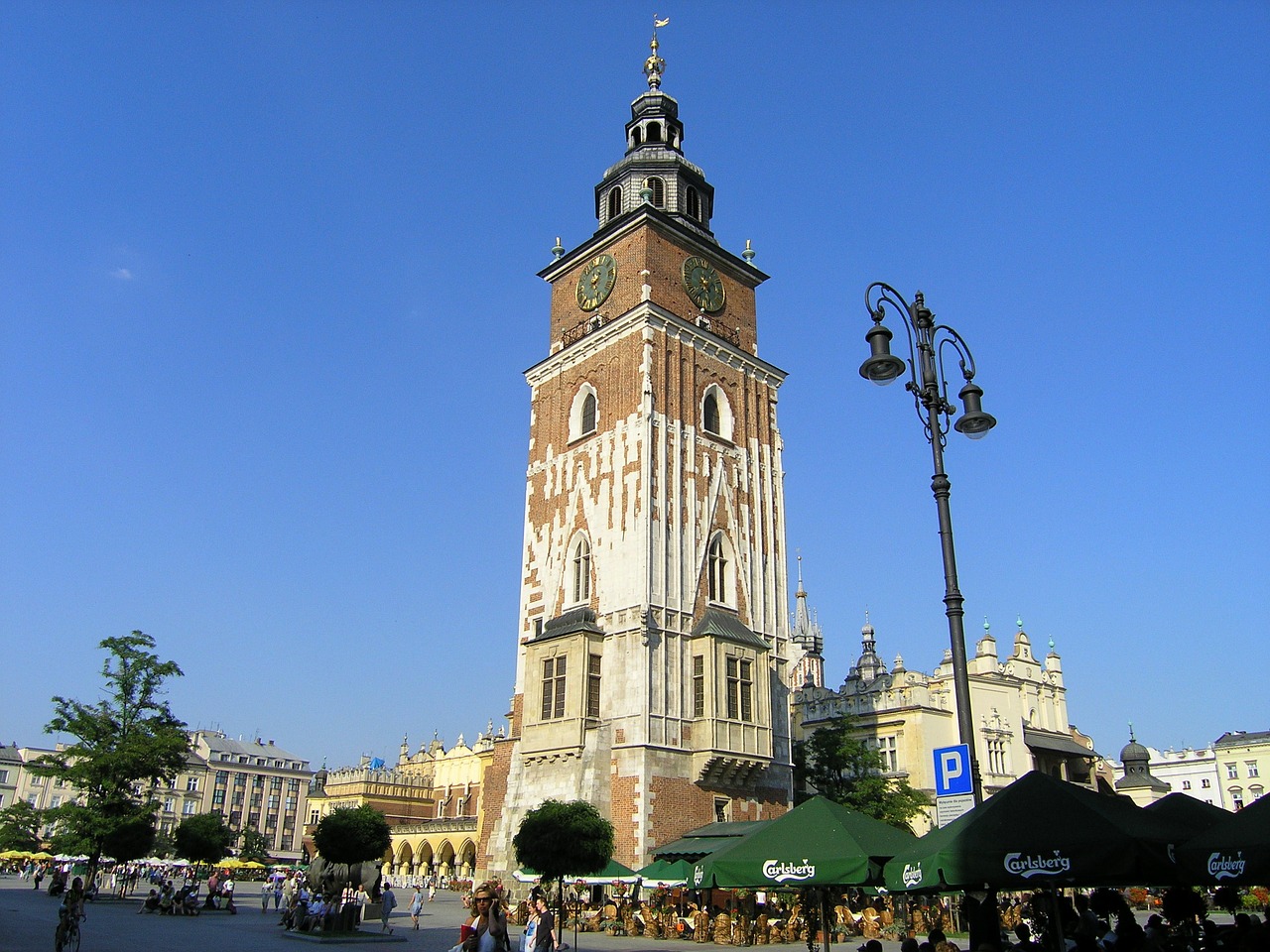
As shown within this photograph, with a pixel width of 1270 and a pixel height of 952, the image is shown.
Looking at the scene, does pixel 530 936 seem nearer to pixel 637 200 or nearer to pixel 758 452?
pixel 758 452

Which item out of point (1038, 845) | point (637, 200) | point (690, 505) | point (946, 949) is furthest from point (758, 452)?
point (1038, 845)

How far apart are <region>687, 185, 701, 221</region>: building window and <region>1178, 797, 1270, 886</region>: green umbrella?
122ft

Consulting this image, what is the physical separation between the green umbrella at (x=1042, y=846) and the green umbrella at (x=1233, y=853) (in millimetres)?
244

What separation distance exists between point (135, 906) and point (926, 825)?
1529 inches

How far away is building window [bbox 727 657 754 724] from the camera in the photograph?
117 feet

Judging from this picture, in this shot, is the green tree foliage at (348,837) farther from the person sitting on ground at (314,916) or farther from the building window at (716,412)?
the building window at (716,412)

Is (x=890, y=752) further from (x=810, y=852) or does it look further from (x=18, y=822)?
(x=810, y=852)

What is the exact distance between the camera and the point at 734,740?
35000mm

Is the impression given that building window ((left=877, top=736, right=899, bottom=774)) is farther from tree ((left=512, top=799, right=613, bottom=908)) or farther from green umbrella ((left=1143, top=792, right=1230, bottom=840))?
green umbrella ((left=1143, top=792, right=1230, bottom=840))

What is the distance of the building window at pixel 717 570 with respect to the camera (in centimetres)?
3803

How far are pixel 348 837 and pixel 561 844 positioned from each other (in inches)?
245

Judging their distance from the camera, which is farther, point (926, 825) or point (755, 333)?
point (926, 825)

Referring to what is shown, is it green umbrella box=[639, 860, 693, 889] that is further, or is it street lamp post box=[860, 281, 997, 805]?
green umbrella box=[639, 860, 693, 889]

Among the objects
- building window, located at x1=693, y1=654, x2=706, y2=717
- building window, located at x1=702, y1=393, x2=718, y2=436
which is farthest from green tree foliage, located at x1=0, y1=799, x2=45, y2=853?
building window, located at x1=702, y1=393, x2=718, y2=436
